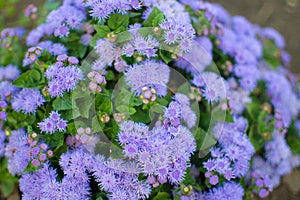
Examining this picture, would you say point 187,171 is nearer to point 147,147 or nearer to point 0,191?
point 147,147

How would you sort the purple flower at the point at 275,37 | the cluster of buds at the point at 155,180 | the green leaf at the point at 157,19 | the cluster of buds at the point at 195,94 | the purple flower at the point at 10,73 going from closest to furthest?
1. the cluster of buds at the point at 155,180
2. the green leaf at the point at 157,19
3. the cluster of buds at the point at 195,94
4. the purple flower at the point at 10,73
5. the purple flower at the point at 275,37

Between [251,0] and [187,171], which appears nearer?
[187,171]

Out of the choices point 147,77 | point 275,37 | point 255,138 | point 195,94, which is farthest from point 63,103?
point 275,37

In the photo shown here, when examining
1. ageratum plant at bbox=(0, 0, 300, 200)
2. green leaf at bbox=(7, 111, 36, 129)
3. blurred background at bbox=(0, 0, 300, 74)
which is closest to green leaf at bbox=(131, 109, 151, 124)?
ageratum plant at bbox=(0, 0, 300, 200)

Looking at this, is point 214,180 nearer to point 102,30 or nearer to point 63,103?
point 63,103

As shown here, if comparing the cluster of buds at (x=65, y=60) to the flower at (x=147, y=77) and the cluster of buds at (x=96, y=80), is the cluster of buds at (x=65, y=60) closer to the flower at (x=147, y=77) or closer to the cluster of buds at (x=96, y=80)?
the cluster of buds at (x=96, y=80)

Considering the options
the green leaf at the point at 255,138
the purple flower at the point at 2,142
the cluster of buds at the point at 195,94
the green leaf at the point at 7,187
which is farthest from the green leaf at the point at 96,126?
the green leaf at the point at 255,138

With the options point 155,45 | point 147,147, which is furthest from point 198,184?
point 155,45

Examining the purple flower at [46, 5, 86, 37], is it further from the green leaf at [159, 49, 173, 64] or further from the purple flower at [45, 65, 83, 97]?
the green leaf at [159, 49, 173, 64]
